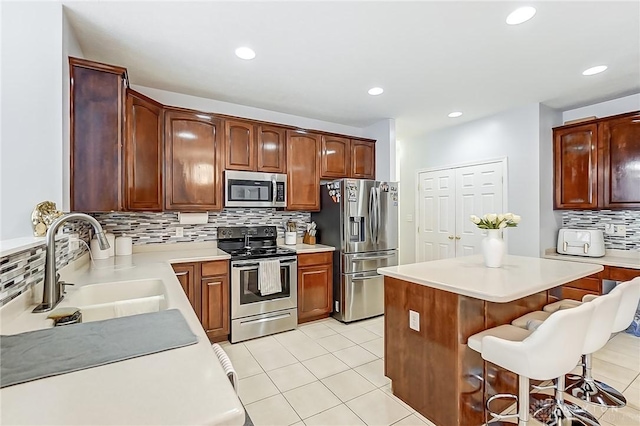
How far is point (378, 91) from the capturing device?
127 inches

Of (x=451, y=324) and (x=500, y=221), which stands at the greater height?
(x=500, y=221)

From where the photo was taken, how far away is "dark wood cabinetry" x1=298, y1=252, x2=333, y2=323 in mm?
3496

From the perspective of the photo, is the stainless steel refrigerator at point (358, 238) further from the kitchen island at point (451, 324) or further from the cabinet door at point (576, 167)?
the cabinet door at point (576, 167)

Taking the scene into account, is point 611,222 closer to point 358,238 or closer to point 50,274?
point 358,238

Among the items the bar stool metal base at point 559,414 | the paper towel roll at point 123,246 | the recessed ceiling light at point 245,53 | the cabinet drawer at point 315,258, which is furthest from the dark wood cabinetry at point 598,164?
the paper towel roll at point 123,246

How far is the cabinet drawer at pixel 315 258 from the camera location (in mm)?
3484

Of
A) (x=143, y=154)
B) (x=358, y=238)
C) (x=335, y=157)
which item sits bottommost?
(x=358, y=238)

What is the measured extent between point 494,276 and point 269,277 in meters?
2.10

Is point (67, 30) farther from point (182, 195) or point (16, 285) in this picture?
point (16, 285)

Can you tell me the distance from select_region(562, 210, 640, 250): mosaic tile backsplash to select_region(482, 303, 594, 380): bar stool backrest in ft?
9.65

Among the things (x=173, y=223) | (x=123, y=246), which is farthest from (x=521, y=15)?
(x=123, y=246)

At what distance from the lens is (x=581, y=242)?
139 inches

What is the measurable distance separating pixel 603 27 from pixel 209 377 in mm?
3189

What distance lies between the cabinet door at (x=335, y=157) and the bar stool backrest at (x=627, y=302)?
9.65 feet
